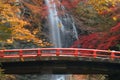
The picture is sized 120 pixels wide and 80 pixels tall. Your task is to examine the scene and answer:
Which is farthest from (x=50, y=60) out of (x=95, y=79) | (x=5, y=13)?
(x=95, y=79)

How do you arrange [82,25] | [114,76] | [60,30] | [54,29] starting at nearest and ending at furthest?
[114,76], [54,29], [60,30], [82,25]

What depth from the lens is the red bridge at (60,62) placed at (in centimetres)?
2417

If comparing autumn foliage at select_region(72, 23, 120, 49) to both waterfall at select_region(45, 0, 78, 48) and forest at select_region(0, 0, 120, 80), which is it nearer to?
forest at select_region(0, 0, 120, 80)

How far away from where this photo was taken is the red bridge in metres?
24.2

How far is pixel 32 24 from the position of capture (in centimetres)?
3291

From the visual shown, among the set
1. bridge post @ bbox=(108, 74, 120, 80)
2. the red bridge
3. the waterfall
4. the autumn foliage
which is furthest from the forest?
bridge post @ bbox=(108, 74, 120, 80)

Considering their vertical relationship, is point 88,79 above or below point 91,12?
below

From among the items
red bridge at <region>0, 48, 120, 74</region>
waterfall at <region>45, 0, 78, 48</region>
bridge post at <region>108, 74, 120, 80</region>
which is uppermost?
waterfall at <region>45, 0, 78, 48</region>

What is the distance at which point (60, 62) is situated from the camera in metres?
25.2

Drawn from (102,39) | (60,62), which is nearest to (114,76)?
(60,62)

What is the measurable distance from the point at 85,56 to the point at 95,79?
10.9 meters

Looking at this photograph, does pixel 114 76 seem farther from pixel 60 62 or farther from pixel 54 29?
pixel 54 29

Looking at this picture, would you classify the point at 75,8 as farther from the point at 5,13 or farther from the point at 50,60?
the point at 5,13

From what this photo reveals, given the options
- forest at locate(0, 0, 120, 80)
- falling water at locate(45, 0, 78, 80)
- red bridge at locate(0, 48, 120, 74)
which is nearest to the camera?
red bridge at locate(0, 48, 120, 74)
